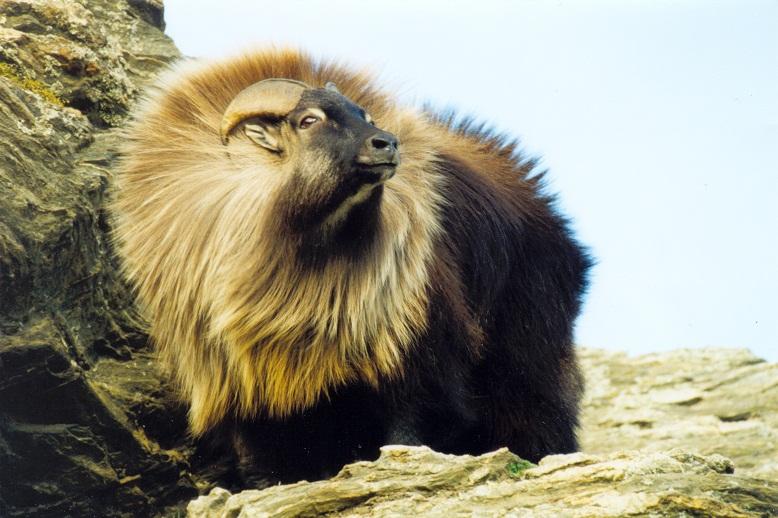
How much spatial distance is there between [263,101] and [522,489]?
2.57 metres

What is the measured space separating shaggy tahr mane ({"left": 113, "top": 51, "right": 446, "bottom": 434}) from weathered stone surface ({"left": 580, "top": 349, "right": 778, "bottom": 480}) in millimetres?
3430

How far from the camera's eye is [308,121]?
5516 mm

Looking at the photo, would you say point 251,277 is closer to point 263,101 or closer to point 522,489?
point 263,101

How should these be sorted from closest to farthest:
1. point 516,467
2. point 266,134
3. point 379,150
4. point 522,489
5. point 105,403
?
point 522,489, point 516,467, point 379,150, point 266,134, point 105,403

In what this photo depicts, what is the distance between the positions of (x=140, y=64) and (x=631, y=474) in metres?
5.17

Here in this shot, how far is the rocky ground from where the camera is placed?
13.9ft

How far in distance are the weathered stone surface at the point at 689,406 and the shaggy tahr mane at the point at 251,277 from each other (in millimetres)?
3430

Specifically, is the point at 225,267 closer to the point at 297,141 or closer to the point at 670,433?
the point at 297,141

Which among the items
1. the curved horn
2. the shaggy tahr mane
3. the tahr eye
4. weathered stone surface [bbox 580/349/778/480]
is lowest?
weathered stone surface [bbox 580/349/778/480]

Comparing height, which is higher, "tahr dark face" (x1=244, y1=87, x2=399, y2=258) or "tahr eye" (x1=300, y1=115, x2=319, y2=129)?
"tahr eye" (x1=300, y1=115, x2=319, y2=129)

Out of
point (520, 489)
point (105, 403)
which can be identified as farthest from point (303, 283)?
point (520, 489)

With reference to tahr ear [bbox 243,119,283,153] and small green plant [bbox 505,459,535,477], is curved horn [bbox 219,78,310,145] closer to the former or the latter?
tahr ear [bbox 243,119,283,153]

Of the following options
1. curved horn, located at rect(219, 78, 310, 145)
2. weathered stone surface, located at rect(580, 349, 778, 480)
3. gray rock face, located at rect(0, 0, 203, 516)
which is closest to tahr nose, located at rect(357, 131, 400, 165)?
curved horn, located at rect(219, 78, 310, 145)

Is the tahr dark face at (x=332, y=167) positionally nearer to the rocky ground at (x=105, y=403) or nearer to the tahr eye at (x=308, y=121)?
the tahr eye at (x=308, y=121)
